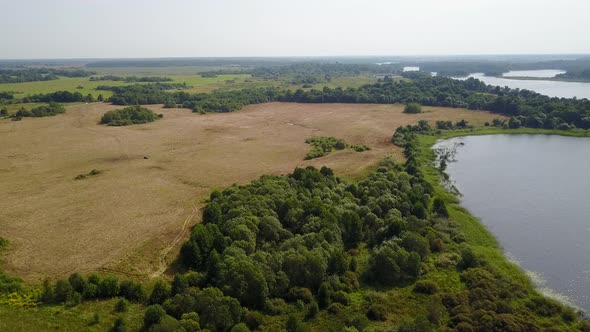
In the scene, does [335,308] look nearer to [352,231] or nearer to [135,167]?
[352,231]

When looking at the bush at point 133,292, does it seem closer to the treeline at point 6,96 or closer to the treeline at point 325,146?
the treeline at point 325,146

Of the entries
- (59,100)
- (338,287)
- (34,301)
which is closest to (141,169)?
(34,301)

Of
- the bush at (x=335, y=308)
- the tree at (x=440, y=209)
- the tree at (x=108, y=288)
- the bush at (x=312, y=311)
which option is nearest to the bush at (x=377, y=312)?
the bush at (x=335, y=308)

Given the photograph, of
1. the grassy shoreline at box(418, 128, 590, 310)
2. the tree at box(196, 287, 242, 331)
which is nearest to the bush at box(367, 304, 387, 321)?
the tree at box(196, 287, 242, 331)

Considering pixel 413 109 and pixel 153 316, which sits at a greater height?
pixel 413 109

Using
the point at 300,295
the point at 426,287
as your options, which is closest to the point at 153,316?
the point at 300,295

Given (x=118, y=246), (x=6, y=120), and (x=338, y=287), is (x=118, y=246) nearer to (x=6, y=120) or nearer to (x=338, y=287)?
(x=338, y=287)
